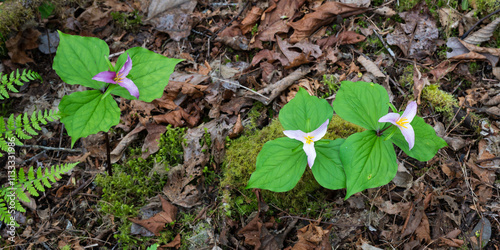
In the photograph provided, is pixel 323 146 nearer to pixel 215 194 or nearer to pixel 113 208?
pixel 215 194

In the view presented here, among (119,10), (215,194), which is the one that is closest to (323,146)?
(215,194)

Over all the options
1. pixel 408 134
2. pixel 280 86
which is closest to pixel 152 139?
pixel 280 86

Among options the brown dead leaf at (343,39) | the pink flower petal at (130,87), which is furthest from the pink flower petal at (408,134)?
the pink flower petal at (130,87)

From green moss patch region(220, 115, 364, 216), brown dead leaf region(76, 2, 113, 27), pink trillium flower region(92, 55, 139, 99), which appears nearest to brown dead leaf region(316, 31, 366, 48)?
green moss patch region(220, 115, 364, 216)

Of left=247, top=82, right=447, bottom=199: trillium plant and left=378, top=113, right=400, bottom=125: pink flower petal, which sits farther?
left=247, top=82, right=447, bottom=199: trillium plant

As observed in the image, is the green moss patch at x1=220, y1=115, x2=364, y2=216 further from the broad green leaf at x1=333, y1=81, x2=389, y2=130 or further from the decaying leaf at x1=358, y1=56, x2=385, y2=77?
the decaying leaf at x1=358, y1=56, x2=385, y2=77
